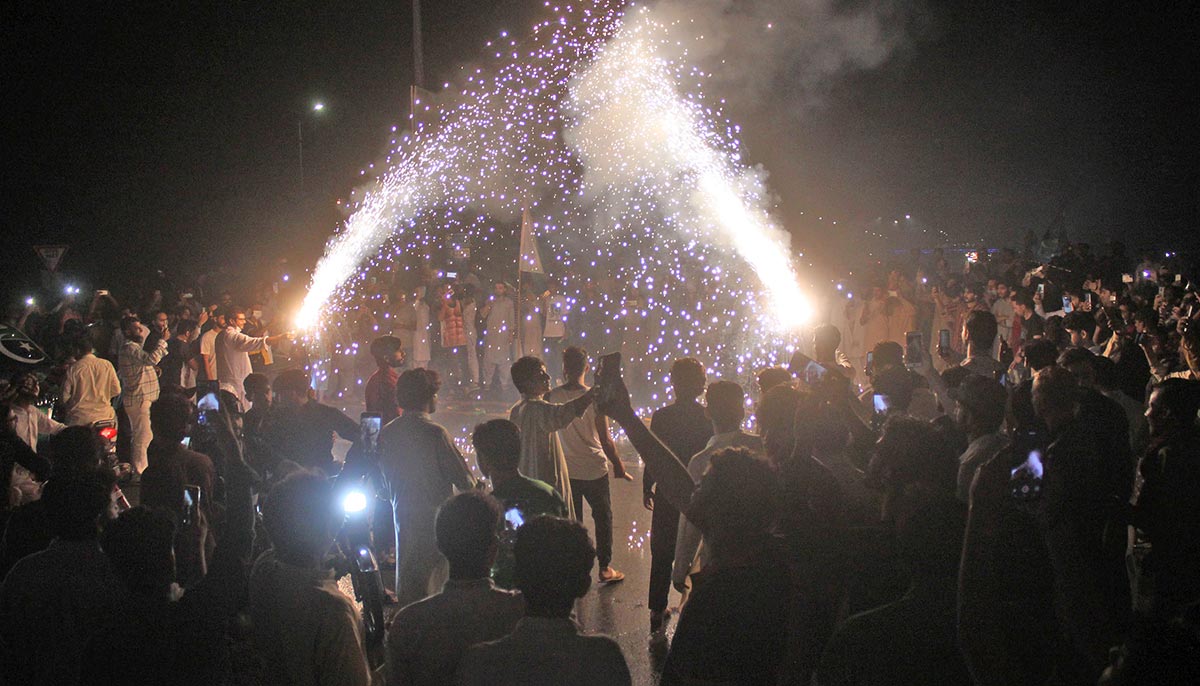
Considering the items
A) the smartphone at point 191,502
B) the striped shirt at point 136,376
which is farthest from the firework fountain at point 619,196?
the smartphone at point 191,502

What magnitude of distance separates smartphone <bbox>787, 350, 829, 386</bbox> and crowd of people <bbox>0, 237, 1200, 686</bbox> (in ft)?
0.42

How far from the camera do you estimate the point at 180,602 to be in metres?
3.35

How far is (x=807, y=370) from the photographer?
6.18 metres

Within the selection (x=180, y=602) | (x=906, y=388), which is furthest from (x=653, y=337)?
(x=180, y=602)

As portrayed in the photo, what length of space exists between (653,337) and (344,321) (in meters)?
5.80

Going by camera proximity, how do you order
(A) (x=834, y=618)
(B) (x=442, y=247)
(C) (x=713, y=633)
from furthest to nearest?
1. (B) (x=442, y=247)
2. (A) (x=834, y=618)
3. (C) (x=713, y=633)

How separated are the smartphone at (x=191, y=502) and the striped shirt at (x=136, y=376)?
553 centimetres

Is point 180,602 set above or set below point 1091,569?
below

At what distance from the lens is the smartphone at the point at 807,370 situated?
19.5ft

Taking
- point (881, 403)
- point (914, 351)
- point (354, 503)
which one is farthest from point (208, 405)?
point (914, 351)

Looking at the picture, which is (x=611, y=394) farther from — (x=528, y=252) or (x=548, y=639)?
(x=528, y=252)

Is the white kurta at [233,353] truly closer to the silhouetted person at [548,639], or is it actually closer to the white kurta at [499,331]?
the white kurta at [499,331]

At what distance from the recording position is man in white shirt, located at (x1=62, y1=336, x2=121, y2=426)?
9.15 meters

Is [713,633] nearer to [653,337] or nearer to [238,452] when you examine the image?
[238,452]
